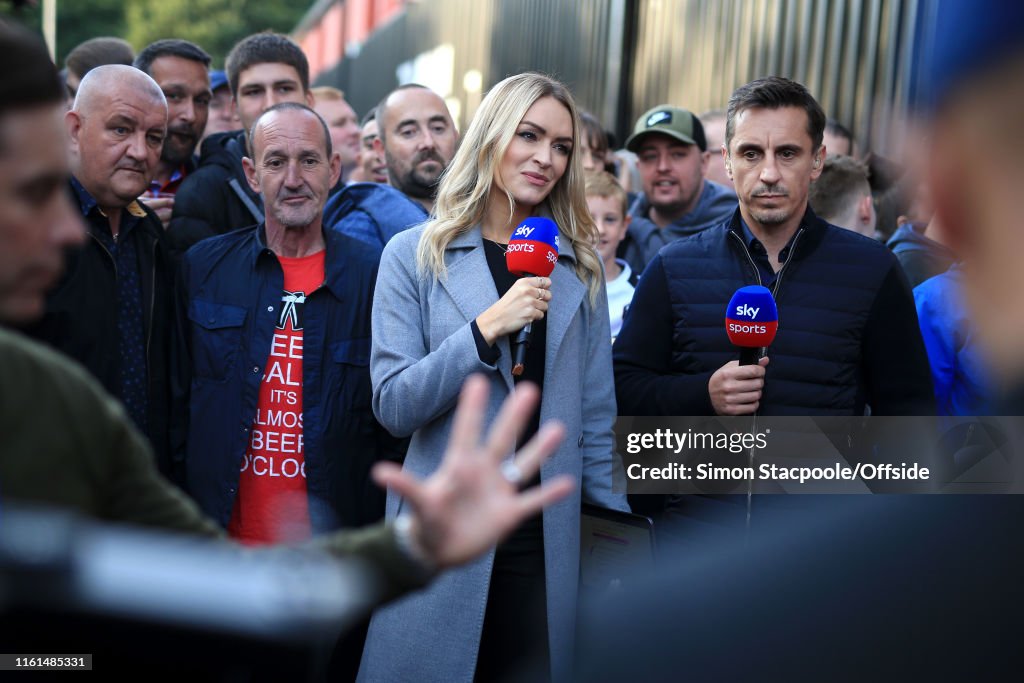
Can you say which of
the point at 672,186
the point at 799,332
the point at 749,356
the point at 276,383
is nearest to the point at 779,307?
the point at 799,332

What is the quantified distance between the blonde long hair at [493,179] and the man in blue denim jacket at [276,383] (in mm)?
460

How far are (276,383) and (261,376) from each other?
0.19 feet

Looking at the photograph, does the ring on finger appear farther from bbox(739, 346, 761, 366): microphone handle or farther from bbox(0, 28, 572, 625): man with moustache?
bbox(739, 346, 761, 366): microphone handle

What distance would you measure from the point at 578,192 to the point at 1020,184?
3.56 metres

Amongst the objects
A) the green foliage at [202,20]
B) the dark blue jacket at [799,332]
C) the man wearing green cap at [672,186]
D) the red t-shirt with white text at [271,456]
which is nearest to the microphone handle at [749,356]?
the dark blue jacket at [799,332]

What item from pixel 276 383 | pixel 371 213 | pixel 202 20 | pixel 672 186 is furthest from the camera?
pixel 202 20

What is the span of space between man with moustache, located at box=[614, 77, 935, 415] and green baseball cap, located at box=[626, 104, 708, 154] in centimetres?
210

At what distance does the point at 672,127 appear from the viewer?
6.45 m

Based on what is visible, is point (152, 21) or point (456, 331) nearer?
point (456, 331)

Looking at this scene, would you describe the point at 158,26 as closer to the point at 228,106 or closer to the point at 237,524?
the point at 228,106

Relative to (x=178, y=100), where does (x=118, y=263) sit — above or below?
below

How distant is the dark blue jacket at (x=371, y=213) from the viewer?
4953 mm

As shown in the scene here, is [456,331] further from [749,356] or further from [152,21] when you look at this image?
[152,21]

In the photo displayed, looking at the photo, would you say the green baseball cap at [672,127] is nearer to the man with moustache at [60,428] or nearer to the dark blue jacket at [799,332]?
the dark blue jacket at [799,332]
